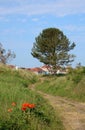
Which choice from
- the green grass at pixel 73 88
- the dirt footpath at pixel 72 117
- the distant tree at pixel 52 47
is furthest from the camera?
the distant tree at pixel 52 47

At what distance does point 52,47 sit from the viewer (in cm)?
6138

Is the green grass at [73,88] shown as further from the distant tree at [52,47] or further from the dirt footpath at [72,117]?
the distant tree at [52,47]

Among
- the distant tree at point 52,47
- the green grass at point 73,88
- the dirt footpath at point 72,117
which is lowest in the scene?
the dirt footpath at point 72,117

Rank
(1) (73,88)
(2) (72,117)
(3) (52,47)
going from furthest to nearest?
(3) (52,47) < (1) (73,88) < (2) (72,117)

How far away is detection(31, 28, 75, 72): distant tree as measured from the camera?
60812 millimetres

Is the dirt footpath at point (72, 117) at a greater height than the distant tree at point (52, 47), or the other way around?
the distant tree at point (52, 47)

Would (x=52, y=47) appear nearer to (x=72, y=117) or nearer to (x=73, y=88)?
(x=73, y=88)

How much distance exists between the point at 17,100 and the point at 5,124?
4534 mm

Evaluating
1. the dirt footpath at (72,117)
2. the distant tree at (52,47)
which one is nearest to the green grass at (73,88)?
the dirt footpath at (72,117)

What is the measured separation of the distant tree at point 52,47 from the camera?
200ft

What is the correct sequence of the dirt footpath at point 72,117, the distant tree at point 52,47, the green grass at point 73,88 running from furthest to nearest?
the distant tree at point 52,47 < the green grass at point 73,88 < the dirt footpath at point 72,117

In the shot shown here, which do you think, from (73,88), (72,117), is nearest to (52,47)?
(73,88)

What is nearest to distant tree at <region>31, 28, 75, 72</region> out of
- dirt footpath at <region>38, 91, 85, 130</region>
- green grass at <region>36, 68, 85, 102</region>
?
green grass at <region>36, 68, 85, 102</region>

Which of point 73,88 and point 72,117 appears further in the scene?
point 73,88
